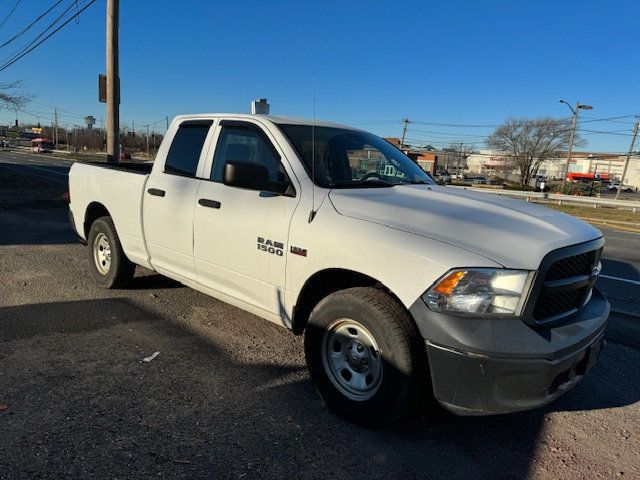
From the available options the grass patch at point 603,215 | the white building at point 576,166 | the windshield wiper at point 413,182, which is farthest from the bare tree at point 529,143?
the windshield wiper at point 413,182

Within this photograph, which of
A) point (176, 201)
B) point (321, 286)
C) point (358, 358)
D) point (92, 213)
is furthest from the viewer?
point (92, 213)

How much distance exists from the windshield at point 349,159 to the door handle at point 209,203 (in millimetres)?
772

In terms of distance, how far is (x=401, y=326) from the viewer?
2.70 m

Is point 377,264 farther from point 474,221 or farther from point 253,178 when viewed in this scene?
point 253,178

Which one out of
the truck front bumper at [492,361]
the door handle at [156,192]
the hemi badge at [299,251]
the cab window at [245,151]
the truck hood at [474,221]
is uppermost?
the cab window at [245,151]

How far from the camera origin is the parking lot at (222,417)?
2.62 m

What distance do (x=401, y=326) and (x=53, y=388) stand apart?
2.36m

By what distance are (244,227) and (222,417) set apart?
4.36 ft

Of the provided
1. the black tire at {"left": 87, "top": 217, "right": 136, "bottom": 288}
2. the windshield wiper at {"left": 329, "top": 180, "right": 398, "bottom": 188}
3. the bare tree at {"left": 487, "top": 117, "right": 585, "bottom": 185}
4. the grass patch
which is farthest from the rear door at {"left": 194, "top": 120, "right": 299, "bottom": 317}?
the bare tree at {"left": 487, "top": 117, "right": 585, "bottom": 185}

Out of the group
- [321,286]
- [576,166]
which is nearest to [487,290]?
[321,286]

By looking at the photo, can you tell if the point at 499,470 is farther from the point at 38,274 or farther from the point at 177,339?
the point at 38,274

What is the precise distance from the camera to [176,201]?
4293mm

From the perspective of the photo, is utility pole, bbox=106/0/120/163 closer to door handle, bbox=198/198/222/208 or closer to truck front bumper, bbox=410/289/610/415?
door handle, bbox=198/198/222/208

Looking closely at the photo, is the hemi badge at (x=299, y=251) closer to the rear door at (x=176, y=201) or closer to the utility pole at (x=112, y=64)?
the rear door at (x=176, y=201)
